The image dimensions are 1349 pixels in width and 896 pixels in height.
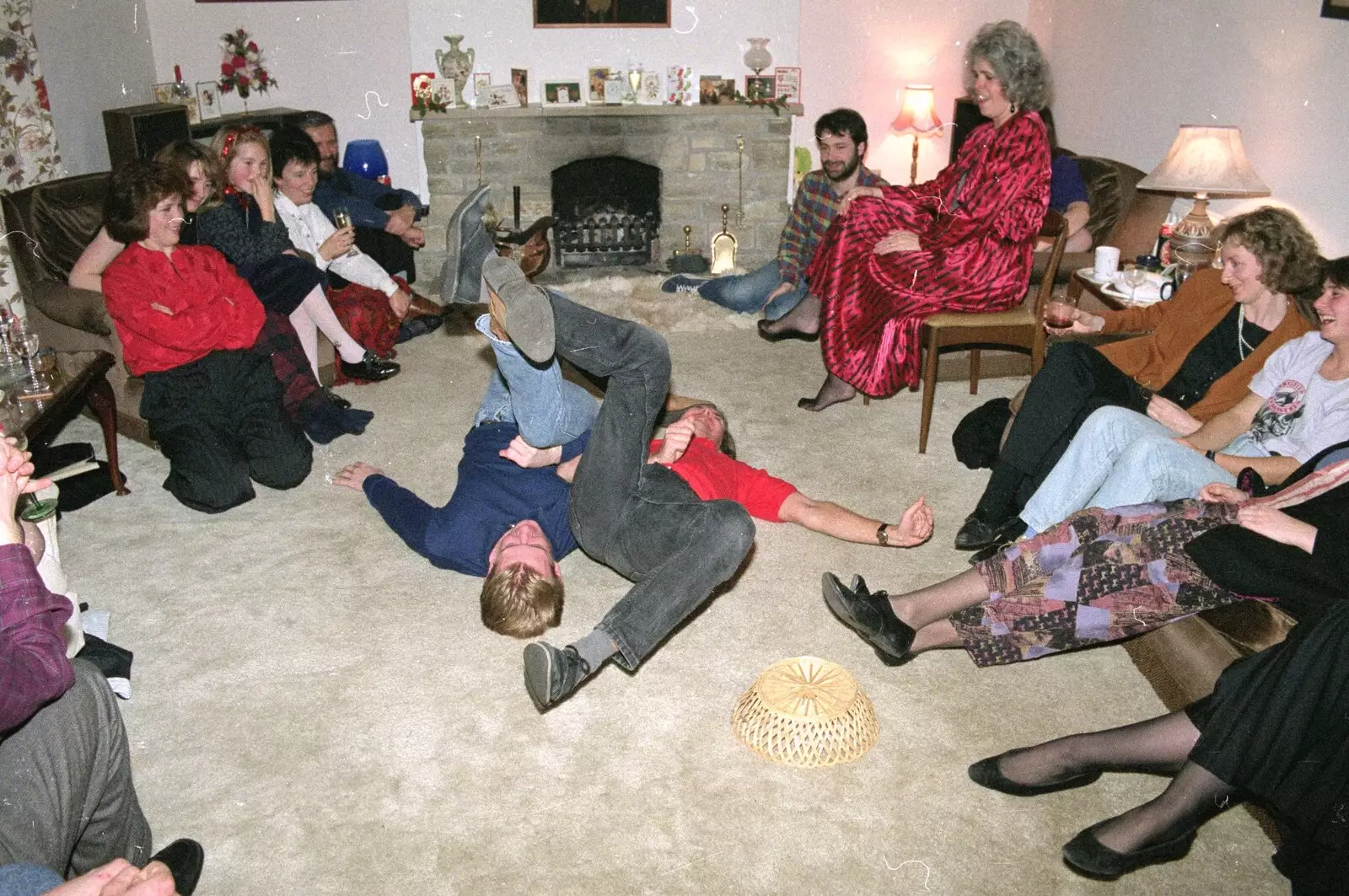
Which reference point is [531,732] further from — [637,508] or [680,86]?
[680,86]

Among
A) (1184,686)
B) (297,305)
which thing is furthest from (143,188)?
(1184,686)

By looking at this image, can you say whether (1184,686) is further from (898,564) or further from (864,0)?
(864,0)

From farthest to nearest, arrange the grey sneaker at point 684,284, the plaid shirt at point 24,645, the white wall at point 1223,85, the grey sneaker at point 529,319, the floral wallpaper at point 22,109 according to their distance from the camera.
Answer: the grey sneaker at point 684,284
the floral wallpaper at point 22,109
the white wall at point 1223,85
the grey sneaker at point 529,319
the plaid shirt at point 24,645

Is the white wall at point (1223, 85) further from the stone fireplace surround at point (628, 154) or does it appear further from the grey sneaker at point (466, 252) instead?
the grey sneaker at point (466, 252)

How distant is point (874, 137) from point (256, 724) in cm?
490

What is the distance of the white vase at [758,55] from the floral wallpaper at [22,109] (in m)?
3.42

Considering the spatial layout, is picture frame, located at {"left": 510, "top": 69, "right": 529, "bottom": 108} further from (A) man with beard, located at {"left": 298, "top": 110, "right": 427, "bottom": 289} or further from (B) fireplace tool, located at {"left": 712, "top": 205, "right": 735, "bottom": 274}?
(B) fireplace tool, located at {"left": 712, "top": 205, "right": 735, "bottom": 274}

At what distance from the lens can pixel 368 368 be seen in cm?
424

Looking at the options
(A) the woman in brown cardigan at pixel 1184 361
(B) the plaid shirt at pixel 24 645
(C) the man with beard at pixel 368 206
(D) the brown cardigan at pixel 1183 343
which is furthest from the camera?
(C) the man with beard at pixel 368 206

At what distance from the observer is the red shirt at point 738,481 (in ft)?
9.53

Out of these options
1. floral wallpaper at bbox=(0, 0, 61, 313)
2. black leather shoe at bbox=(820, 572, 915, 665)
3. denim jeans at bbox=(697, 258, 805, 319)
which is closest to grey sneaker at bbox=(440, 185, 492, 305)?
black leather shoe at bbox=(820, 572, 915, 665)

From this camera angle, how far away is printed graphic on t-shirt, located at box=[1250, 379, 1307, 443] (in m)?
2.56

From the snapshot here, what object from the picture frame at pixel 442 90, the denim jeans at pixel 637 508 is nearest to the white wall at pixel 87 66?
the picture frame at pixel 442 90

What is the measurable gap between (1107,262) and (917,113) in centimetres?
247
